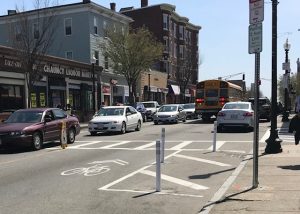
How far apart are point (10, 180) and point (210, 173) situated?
4.51m

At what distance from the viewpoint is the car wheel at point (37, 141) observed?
17562 mm

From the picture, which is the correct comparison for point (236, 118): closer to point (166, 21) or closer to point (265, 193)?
point (265, 193)

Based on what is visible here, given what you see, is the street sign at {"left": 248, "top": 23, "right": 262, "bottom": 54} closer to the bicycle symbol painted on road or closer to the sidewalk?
the sidewalk

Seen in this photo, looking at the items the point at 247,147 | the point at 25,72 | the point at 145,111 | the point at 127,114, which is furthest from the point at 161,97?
the point at 247,147

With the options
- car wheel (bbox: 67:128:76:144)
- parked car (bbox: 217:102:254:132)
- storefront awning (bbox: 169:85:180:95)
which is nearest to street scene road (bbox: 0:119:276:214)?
car wheel (bbox: 67:128:76:144)

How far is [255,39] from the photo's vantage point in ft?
30.0

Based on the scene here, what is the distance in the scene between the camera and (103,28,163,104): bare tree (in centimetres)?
A: 4694

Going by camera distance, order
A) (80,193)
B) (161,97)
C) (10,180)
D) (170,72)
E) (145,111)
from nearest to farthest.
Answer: (80,193)
(10,180)
(145,111)
(161,97)
(170,72)

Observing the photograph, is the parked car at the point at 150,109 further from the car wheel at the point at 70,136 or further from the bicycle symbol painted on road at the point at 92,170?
the bicycle symbol painted on road at the point at 92,170

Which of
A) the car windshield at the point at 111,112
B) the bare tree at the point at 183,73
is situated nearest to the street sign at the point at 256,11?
the car windshield at the point at 111,112

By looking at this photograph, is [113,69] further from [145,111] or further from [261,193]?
[261,193]

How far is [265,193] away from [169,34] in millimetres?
65397

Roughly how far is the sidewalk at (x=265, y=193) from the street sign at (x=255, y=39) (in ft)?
8.22

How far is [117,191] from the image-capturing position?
9.52 metres
